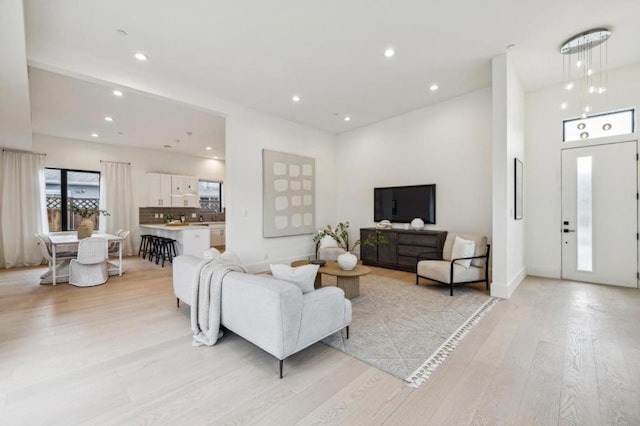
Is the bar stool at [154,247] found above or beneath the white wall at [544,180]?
beneath

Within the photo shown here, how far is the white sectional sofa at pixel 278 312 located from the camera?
6.65 feet

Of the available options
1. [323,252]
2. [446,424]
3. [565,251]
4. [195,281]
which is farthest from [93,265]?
[565,251]

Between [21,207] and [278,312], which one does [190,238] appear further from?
[278,312]

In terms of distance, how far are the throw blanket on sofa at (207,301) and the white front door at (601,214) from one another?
550 cm

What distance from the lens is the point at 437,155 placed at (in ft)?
18.0

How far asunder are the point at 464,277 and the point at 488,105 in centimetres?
306

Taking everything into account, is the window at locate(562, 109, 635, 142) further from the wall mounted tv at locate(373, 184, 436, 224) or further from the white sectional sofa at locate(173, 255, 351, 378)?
the white sectional sofa at locate(173, 255, 351, 378)

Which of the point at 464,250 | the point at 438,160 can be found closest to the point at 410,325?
the point at 464,250

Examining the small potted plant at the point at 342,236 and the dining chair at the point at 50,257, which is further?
the small potted plant at the point at 342,236

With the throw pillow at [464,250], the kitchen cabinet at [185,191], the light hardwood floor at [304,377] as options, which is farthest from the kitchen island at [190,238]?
the throw pillow at [464,250]

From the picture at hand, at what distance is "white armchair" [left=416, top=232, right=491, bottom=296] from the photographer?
4.02 m

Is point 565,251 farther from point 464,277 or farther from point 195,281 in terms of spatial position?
point 195,281

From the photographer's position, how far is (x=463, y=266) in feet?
13.5

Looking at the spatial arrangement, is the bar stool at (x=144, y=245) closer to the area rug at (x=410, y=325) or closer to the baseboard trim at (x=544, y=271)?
the area rug at (x=410, y=325)
